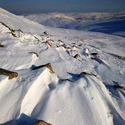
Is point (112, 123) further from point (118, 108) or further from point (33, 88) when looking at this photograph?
point (33, 88)

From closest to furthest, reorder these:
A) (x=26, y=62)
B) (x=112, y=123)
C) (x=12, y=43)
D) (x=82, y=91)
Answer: (x=112, y=123) → (x=82, y=91) → (x=26, y=62) → (x=12, y=43)

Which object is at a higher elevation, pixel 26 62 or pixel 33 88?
pixel 33 88

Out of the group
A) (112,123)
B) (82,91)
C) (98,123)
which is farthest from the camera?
(82,91)

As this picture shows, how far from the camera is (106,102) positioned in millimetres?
3598

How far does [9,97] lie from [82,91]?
2.04m

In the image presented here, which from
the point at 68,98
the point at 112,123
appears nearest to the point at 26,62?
the point at 68,98

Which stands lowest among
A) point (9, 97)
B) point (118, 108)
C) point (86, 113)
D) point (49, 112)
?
point (118, 108)

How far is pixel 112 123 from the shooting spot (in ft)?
10.0

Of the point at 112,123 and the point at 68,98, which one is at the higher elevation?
the point at 68,98

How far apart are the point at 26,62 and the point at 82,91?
310 centimetres

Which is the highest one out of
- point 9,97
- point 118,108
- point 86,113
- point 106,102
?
point 9,97

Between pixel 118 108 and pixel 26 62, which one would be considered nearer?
pixel 118 108

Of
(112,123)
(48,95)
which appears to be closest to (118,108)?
(112,123)

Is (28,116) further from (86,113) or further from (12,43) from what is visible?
(12,43)
